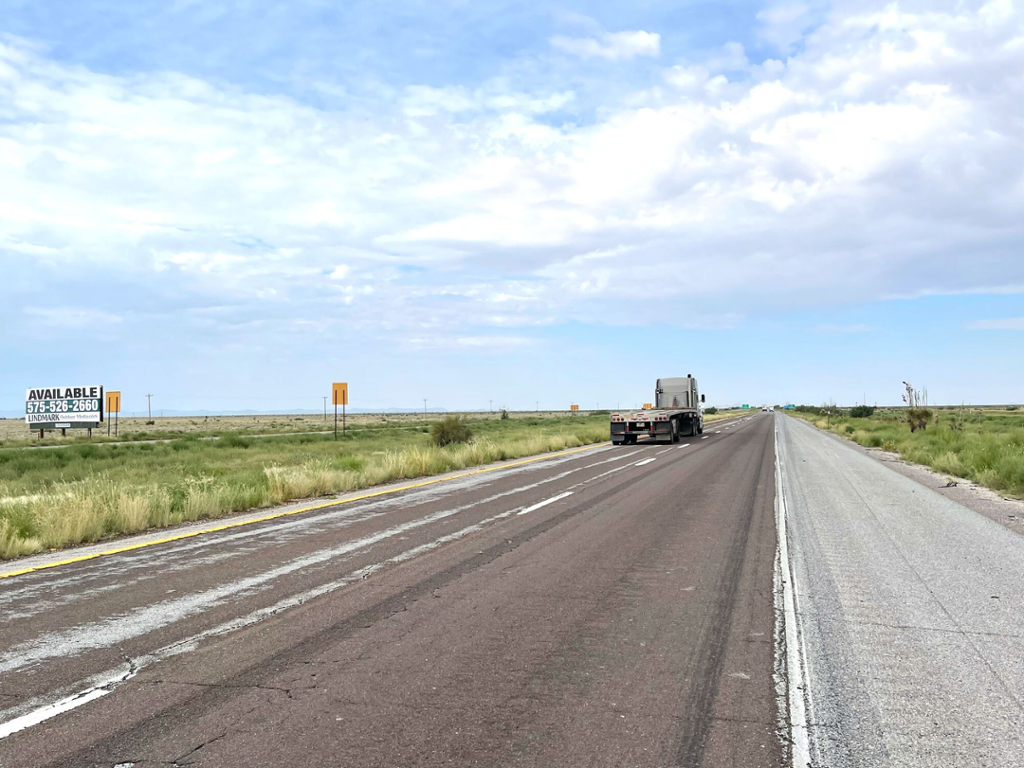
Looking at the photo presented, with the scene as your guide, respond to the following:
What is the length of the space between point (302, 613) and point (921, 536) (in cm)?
831

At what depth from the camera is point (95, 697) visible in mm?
4148

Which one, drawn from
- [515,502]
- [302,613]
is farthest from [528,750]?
[515,502]

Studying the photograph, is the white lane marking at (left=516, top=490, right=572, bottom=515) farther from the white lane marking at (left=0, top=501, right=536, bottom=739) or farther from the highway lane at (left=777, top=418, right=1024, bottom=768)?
the highway lane at (left=777, top=418, right=1024, bottom=768)

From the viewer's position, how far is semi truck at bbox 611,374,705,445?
112 ft

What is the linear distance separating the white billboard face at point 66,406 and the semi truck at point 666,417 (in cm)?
5148

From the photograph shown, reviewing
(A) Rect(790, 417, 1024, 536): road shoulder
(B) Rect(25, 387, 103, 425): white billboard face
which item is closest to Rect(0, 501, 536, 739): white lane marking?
(A) Rect(790, 417, 1024, 536): road shoulder

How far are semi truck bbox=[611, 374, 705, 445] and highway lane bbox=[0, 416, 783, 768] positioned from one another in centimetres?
2443

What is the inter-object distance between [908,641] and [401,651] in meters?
3.83

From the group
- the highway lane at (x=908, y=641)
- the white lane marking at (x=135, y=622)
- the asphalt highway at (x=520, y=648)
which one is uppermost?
the white lane marking at (x=135, y=622)

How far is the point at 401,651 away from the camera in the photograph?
5023 mm

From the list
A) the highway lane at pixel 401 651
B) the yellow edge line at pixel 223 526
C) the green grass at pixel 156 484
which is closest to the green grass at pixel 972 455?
the highway lane at pixel 401 651

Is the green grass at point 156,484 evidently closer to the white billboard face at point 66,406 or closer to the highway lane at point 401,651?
the highway lane at point 401,651

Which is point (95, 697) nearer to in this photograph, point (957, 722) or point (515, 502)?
point (957, 722)

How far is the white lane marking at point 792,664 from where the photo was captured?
12.2ft
